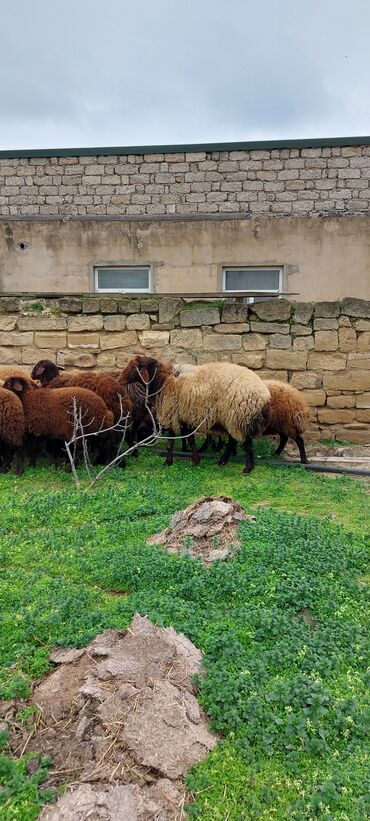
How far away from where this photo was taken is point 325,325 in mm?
10031

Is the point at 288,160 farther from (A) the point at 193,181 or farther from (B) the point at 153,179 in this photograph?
(B) the point at 153,179

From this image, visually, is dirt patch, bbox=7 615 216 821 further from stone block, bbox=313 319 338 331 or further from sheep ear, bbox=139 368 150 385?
stone block, bbox=313 319 338 331

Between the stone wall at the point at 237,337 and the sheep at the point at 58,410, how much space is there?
2.54m

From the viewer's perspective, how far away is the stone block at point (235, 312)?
10.1 metres

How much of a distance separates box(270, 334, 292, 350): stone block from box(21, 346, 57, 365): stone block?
13.3 ft

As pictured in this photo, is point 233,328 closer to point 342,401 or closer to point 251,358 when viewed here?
point 251,358

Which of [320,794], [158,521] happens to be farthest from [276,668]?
[158,521]

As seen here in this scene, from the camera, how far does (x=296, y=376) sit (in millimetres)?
10211

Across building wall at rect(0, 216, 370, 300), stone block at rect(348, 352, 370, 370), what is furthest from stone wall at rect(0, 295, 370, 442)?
building wall at rect(0, 216, 370, 300)

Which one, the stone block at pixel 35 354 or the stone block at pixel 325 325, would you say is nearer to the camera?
the stone block at pixel 325 325

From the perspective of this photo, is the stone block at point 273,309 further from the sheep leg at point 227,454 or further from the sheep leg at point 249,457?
the sheep leg at point 249,457

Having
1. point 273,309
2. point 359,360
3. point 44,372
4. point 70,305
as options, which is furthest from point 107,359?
point 359,360

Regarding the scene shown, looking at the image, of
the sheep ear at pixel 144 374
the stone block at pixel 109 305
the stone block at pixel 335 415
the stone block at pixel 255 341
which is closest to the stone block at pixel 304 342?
the stone block at pixel 255 341

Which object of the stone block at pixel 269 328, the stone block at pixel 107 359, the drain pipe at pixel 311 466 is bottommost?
the drain pipe at pixel 311 466
